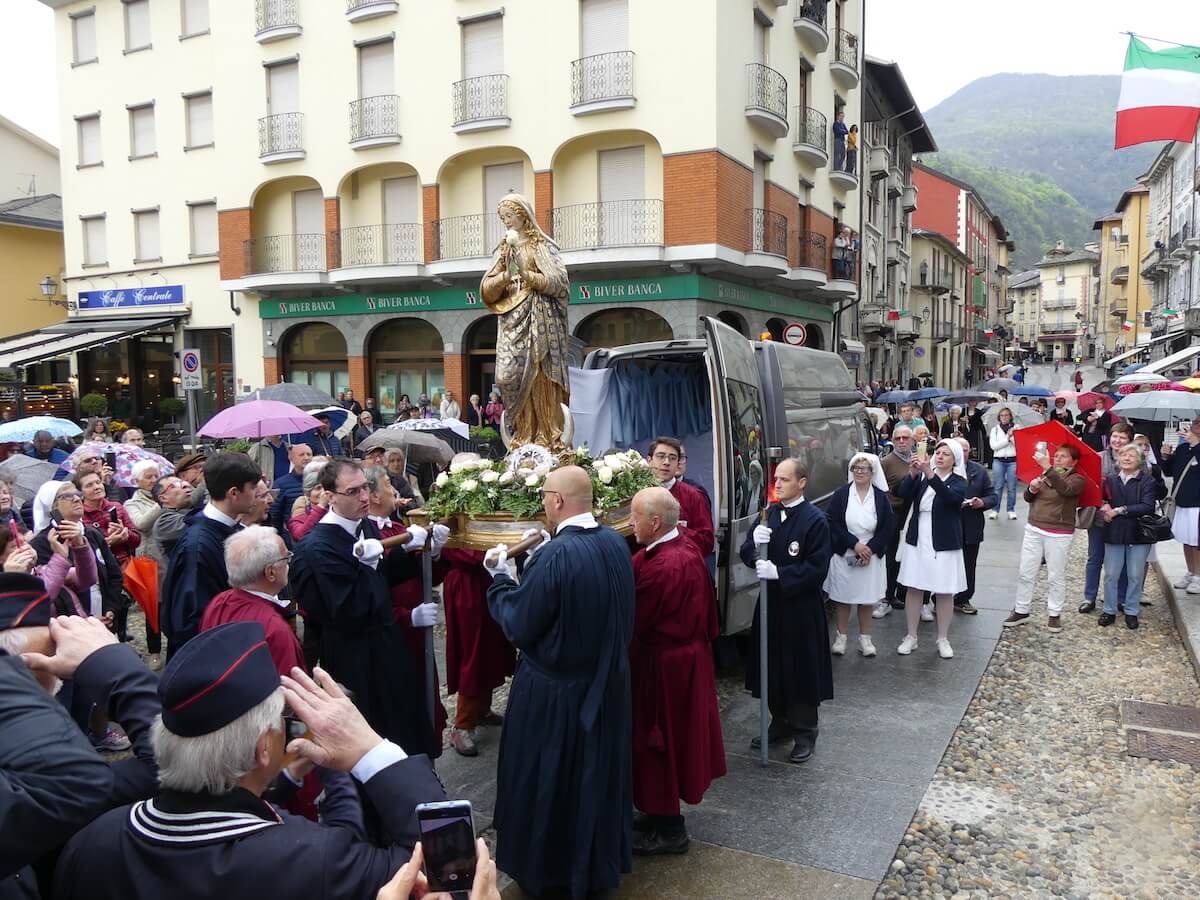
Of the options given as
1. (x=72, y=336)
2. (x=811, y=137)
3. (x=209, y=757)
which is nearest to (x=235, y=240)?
(x=72, y=336)

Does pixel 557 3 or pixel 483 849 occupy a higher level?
pixel 557 3

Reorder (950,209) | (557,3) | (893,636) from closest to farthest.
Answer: (893,636)
(557,3)
(950,209)

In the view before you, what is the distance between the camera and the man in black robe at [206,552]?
4398 mm

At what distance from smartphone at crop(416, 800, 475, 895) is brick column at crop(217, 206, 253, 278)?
82.3ft

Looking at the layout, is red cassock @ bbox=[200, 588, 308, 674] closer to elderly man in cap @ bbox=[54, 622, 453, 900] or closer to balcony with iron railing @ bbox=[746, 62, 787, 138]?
elderly man in cap @ bbox=[54, 622, 453, 900]

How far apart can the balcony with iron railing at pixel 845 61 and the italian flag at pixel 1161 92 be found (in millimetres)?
14743

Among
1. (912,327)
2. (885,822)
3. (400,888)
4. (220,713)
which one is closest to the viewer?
(400,888)

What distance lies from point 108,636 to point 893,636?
24.0 ft

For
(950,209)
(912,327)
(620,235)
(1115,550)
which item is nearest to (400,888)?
(1115,550)

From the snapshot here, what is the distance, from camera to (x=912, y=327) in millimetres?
40562

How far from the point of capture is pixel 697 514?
6.37 meters

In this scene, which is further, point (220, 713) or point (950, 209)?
point (950, 209)

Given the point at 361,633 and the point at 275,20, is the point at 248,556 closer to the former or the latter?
the point at 361,633

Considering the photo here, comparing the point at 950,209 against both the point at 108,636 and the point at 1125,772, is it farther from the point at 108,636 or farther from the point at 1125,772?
the point at 108,636
